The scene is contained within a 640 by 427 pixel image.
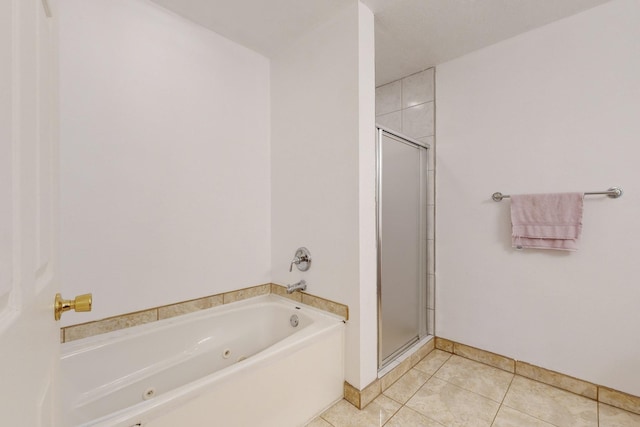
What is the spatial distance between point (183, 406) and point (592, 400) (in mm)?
2214

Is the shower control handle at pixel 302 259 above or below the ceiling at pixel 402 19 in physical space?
below

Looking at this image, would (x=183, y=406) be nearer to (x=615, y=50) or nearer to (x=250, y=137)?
(x=250, y=137)

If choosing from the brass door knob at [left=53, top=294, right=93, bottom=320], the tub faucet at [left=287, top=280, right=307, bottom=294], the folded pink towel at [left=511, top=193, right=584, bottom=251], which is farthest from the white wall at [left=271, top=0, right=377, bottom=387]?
the brass door knob at [left=53, top=294, right=93, bottom=320]

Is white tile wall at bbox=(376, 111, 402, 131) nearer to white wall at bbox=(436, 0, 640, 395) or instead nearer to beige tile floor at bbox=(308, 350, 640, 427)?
white wall at bbox=(436, 0, 640, 395)

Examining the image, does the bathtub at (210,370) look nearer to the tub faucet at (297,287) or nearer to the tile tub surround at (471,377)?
the tub faucet at (297,287)

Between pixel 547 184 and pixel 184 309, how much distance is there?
2.44 metres

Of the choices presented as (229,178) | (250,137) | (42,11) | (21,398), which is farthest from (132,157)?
(21,398)

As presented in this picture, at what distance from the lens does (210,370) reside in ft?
5.55

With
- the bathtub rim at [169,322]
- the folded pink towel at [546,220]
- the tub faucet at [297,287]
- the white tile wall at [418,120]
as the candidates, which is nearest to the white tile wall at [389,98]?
the white tile wall at [418,120]

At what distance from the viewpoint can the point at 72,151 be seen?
137cm

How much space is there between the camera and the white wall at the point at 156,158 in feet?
4.58

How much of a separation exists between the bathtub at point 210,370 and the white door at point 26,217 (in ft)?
1.91

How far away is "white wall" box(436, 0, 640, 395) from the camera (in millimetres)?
1573

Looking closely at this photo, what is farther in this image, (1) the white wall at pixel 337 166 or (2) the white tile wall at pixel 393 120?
(2) the white tile wall at pixel 393 120
